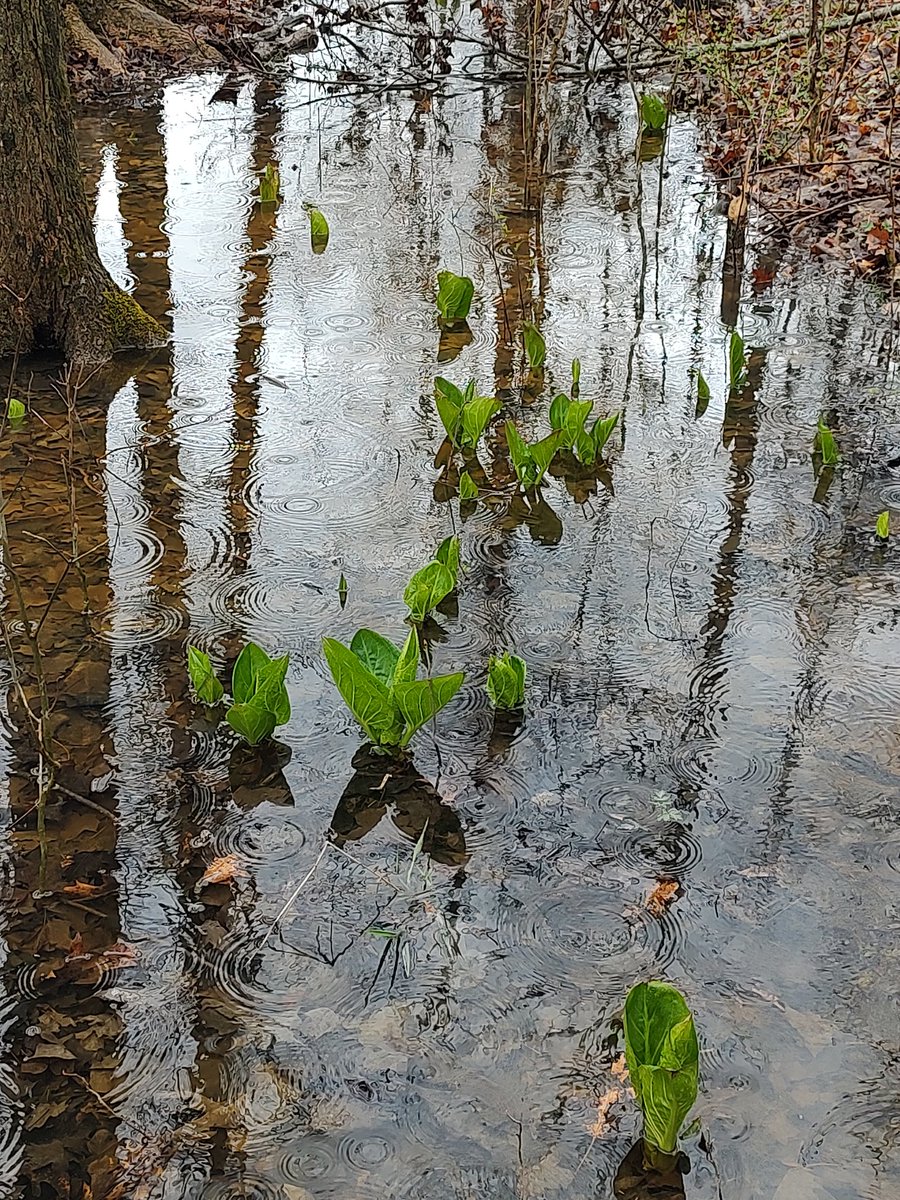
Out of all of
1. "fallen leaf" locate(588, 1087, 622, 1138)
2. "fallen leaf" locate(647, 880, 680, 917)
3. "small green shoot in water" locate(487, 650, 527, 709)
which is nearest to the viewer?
"fallen leaf" locate(588, 1087, 622, 1138)

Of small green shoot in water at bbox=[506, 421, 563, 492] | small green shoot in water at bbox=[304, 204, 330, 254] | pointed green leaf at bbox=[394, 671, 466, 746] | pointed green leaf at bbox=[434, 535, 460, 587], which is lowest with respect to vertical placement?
pointed green leaf at bbox=[394, 671, 466, 746]

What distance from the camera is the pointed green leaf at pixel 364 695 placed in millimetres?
3104

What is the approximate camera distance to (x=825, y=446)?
4.56 m

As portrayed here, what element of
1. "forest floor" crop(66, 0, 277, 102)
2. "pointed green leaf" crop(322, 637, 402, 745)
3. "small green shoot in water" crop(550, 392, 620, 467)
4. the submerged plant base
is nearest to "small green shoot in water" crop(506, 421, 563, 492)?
"small green shoot in water" crop(550, 392, 620, 467)

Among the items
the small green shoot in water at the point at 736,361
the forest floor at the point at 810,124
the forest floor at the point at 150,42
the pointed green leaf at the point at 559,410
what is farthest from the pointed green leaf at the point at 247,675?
the forest floor at the point at 150,42

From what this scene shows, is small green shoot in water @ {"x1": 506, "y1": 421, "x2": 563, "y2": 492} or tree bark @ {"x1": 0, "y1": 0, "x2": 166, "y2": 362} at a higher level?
tree bark @ {"x1": 0, "y1": 0, "x2": 166, "y2": 362}

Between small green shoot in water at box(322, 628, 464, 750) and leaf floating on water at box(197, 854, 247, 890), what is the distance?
519 mm

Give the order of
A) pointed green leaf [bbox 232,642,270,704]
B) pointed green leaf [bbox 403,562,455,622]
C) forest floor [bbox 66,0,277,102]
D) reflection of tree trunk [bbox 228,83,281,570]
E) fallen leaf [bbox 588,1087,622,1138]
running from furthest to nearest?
1. forest floor [bbox 66,0,277,102]
2. reflection of tree trunk [bbox 228,83,281,570]
3. pointed green leaf [bbox 403,562,455,622]
4. pointed green leaf [bbox 232,642,270,704]
5. fallen leaf [bbox 588,1087,622,1138]

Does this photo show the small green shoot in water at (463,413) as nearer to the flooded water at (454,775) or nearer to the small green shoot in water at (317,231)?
the flooded water at (454,775)

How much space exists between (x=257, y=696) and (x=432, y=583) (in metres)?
0.79

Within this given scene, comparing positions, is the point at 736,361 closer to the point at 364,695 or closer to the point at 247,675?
the point at 364,695

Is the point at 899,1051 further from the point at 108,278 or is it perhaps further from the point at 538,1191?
the point at 108,278

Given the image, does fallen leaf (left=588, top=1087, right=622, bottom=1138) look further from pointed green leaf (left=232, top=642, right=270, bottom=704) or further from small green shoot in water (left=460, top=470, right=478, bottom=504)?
small green shoot in water (left=460, top=470, right=478, bottom=504)

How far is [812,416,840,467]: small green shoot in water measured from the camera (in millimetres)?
4539
